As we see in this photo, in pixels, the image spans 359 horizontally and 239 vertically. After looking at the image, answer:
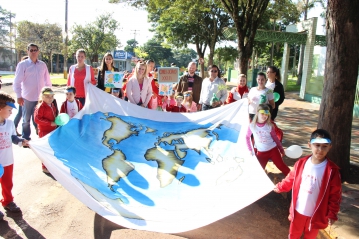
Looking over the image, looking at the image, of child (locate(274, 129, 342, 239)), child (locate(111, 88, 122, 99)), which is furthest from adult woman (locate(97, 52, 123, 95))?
child (locate(274, 129, 342, 239))

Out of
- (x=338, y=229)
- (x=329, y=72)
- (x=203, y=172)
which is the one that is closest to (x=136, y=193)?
(x=203, y=172)

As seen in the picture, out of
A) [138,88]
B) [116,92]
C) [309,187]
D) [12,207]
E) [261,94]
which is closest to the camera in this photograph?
[309,187]

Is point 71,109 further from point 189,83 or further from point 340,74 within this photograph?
point 340,74

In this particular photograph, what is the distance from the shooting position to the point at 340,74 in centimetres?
462

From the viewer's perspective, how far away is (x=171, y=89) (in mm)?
7246

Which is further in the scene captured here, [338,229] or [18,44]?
[18,44]

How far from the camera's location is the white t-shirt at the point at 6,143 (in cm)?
345

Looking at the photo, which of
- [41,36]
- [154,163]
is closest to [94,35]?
[41,36]

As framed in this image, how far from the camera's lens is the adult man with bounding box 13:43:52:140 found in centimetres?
584

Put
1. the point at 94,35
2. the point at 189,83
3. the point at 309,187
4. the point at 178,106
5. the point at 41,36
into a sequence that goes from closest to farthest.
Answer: the point at 309,187 → the point at 178,106 → the point at 189,83 → the point at 94,35 → the point at 41,36

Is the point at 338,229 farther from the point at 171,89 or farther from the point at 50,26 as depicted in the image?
the point at 50,26

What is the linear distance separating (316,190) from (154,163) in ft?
6.90

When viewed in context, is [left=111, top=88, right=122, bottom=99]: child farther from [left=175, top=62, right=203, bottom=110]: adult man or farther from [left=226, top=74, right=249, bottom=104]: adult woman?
[left=226, top=74, right=249, bottom=104]: adult woman

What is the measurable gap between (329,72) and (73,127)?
3991 millimetres
